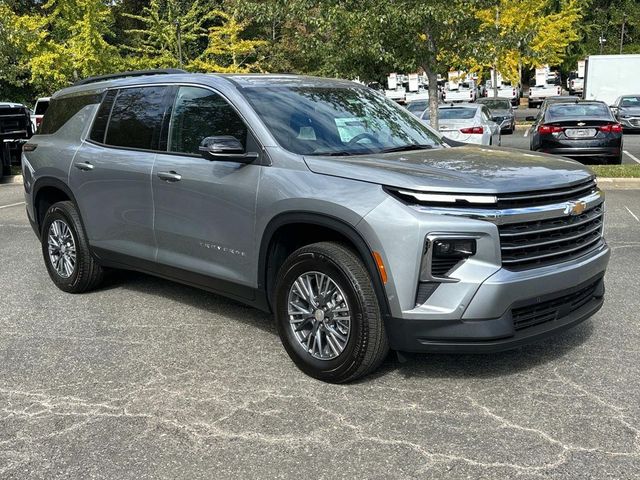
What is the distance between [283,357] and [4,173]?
45.2 ft

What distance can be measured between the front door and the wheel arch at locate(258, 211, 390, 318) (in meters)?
0.11

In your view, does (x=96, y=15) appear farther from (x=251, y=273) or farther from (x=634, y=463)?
(x=634, y=463)

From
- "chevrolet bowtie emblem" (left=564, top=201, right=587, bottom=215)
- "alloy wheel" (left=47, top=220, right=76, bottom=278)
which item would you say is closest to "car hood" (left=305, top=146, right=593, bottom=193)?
"chevrolet bowtie emblem" (left=564, top=201, right=587, bottom=215)

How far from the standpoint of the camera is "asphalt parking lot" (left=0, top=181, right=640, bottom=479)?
3.37 meters

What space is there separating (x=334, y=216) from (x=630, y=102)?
2900 centimetres

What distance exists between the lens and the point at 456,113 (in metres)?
17.0

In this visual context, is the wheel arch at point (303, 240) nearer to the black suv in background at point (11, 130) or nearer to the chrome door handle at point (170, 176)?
the chrome door handle at point (170, 176)

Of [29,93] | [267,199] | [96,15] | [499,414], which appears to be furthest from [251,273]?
[29,93]

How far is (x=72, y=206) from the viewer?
6324 mm

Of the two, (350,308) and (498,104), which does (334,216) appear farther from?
(498,104)

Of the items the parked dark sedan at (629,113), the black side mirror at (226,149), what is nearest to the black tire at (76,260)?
the black side mirror at (226,149)

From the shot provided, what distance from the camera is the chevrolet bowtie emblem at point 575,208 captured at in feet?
13.6

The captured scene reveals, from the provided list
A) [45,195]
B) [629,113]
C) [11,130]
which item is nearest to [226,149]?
[45,195]

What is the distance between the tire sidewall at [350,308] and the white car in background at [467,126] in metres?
10.5
